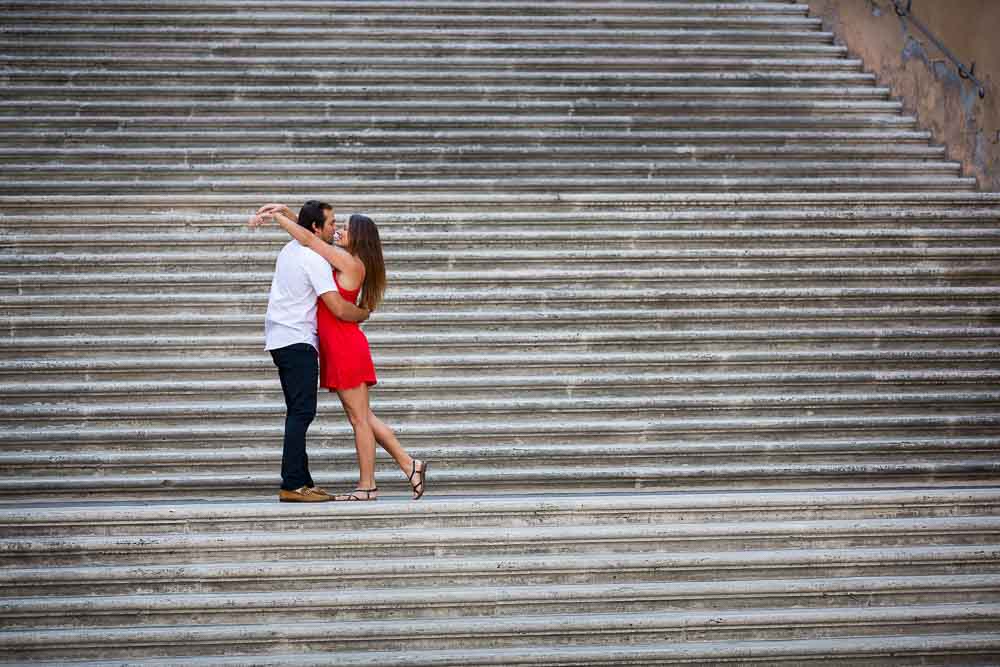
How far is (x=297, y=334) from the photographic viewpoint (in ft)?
17.7

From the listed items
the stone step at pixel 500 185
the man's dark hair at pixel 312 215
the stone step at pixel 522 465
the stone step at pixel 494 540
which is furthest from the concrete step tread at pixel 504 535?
the stone step at pixel 500 185

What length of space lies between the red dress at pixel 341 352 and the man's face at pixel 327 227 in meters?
0.19

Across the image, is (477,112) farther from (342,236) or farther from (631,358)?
(342,236)

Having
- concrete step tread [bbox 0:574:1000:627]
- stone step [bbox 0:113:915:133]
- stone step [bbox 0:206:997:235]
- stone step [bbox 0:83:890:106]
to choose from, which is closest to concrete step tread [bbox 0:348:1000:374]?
stone step [bbox 0:206:997:235]

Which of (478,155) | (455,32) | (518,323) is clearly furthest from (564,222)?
(455,32)

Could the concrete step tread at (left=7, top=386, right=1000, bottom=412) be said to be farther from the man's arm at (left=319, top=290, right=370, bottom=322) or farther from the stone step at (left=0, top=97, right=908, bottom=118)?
the stone step at (left=0, top=97, right=908, bottom=118)

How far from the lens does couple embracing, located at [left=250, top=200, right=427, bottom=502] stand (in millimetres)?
5398

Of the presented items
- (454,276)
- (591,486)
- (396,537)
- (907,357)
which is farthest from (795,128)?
(396,537)

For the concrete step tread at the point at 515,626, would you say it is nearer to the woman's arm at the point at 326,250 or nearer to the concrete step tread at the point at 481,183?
the woman's arm at the point at 326,250

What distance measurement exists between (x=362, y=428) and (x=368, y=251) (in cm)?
Answer: 86

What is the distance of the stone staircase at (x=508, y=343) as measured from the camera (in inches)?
201

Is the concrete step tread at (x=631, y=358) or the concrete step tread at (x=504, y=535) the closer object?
the concrete step tread at (x=504, y=535)

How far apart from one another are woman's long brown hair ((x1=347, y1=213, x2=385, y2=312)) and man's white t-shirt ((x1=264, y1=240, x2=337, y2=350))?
0.18m

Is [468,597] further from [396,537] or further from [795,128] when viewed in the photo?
[795,128]
